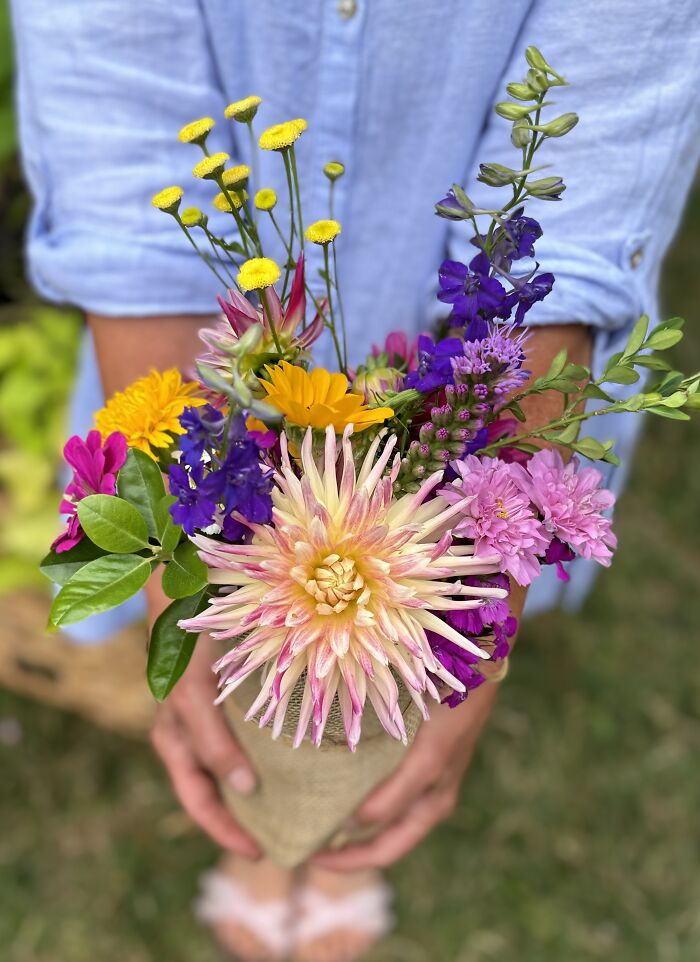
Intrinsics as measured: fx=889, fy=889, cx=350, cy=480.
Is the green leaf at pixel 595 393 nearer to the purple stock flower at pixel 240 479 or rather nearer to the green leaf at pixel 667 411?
the green leaf at pixel 667 411

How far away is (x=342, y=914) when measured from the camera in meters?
1.23

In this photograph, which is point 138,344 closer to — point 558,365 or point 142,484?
point 142,484

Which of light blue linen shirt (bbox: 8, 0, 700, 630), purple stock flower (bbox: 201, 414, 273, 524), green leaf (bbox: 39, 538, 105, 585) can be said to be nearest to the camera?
purple stock flower (bbox: 201, 414, 273, 524)

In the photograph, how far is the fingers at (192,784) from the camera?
781 mm

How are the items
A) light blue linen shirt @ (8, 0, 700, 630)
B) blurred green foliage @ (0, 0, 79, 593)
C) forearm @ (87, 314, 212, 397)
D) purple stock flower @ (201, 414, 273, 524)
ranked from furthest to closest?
blurred green foliage @ (0, 0, 79, 593) < forearm @ (87, 314, 212, 397) < light blue linen shirt @ (8, 0, 700, 630) < purple stock flower @ (201, 414, 273, 524)

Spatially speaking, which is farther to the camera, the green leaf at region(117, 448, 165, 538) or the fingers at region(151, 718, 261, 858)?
the fingers at region(151, 718, 261, 858)

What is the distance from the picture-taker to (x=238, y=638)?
0.49 m

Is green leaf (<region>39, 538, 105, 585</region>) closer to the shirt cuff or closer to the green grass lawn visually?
the shirt cuff

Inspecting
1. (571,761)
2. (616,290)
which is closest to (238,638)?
(616,290)

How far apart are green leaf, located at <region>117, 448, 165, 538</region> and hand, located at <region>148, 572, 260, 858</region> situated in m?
0.19

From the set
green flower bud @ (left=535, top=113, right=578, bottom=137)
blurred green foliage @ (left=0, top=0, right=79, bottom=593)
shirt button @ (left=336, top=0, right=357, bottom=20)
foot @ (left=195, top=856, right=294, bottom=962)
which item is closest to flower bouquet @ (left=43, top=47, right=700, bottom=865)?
green flower bud @ (left=535, top=113, right=578, bottom=137)

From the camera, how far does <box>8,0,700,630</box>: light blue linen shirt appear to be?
61 centimetres

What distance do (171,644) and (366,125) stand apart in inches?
17.1

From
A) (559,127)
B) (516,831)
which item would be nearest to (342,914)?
(516,831)
